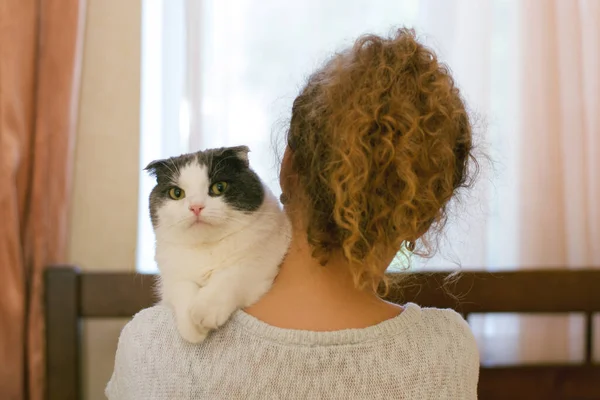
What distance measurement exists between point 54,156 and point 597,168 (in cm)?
152

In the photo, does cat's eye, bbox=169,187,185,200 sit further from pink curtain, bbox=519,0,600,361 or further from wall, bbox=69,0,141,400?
pink curtain, bbox=519,0,600,361

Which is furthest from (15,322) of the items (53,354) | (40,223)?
(40,223)

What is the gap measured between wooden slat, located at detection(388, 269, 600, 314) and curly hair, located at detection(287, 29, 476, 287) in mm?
781

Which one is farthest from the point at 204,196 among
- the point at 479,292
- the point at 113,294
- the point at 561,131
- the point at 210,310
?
the point at 561,131

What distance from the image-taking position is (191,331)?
2.58 ft

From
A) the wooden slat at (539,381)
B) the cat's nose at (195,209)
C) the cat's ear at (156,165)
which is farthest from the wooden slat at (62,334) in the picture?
the wooden slat at (539,381)

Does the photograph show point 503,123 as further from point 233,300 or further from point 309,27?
point 233,300

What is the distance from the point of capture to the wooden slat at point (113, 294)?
1541 millimetres

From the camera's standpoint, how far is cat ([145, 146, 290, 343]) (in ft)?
3.02

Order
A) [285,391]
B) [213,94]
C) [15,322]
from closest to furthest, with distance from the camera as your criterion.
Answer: [285,391] < [15,322] < [213,94]

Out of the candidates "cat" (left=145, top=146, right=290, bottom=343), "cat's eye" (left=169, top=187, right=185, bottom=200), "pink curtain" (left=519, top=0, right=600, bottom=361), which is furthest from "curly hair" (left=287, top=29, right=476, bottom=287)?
"pink curtain" (left=519, top=0, right=600, bottom=361)

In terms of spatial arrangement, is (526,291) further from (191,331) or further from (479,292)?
(191,331)

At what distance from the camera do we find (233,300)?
2.71 feet

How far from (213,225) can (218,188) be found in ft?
0.22
